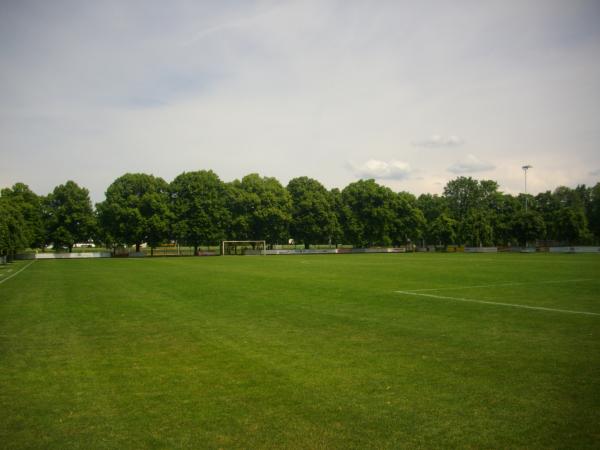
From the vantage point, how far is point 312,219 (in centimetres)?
8975

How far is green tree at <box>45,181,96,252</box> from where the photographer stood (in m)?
76.2

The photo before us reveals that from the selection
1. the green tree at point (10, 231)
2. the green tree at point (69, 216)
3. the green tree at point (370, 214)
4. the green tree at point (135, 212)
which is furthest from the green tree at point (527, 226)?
the green tree at point (10, 231)

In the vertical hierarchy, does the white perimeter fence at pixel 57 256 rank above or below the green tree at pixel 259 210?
below

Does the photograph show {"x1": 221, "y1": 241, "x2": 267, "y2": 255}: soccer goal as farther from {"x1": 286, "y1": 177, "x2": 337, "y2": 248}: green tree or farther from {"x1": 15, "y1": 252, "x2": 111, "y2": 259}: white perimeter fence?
{"x1": 15, "y1": 252, "x2": 111, "y2": 259}: white perimeter fence

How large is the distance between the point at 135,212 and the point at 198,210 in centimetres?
1097

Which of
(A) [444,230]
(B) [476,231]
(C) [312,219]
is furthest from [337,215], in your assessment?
(B) [476,231]

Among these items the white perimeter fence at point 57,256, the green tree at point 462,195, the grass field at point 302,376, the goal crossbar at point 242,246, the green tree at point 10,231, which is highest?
the green tree at point 462,195

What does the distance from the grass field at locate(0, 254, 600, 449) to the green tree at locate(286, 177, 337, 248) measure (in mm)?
73822

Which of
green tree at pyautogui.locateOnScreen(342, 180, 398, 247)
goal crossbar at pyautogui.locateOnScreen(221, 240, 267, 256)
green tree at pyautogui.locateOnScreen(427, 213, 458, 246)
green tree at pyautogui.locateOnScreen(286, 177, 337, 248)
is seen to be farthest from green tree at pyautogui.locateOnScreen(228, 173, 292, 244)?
green tree at pyautogui.locateOnScreen(427, 213, 458, 246)

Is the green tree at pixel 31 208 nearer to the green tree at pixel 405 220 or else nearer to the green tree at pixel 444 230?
the green tree at pixel 405 220

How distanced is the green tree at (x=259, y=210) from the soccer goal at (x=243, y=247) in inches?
56.1

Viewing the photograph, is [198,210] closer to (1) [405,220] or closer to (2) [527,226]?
(1) [405,220]

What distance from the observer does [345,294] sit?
19562mm

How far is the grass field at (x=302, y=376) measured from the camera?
17.9 feet
